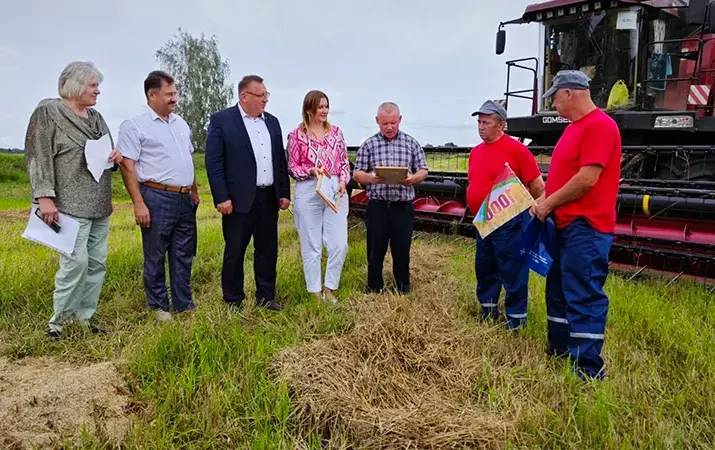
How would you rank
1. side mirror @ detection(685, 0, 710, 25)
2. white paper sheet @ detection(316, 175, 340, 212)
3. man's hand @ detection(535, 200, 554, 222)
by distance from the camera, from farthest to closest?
1. side mirror @ detection(685, 0, 710, 25)
2. white paper sheet @ detection(316, 175, 340, 212)
3. man's hand @ detection(535, 200, 554, 222)

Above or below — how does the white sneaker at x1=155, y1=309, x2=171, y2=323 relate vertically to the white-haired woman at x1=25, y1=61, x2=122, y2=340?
below

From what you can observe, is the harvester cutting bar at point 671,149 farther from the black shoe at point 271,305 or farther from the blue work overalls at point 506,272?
the black shoe at point 271,305

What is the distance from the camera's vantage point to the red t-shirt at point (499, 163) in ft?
12.0

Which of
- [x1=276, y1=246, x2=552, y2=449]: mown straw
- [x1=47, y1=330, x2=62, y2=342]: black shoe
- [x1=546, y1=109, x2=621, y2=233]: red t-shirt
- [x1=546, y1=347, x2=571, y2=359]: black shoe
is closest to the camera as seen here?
[x1=276, y1=246, x2=552, y2=449]: mown straw

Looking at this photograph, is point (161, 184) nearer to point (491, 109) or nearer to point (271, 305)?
point (271, 305)

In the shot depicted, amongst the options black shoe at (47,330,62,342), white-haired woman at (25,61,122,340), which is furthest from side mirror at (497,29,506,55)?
black shoe at (47,330,62,342)

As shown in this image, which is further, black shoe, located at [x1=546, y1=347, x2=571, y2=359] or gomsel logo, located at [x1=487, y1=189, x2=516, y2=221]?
gomsel logo, located at [x1=487, y1=189, x2=516, y2=221]

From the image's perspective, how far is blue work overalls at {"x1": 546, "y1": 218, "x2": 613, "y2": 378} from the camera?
115 inches

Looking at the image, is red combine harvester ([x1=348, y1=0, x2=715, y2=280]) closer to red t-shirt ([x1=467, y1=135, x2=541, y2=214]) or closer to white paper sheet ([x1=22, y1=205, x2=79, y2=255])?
red t-shirt ([x1=467, y1=135, x2=541, y2=214])

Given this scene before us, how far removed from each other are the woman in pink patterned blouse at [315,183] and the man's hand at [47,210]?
64.8 inches

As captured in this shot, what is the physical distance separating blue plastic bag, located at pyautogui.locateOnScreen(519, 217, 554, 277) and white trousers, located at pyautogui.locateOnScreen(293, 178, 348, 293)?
4.96ft

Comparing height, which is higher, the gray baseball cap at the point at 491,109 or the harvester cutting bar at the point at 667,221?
the gray baseball cap at the point at 491,109

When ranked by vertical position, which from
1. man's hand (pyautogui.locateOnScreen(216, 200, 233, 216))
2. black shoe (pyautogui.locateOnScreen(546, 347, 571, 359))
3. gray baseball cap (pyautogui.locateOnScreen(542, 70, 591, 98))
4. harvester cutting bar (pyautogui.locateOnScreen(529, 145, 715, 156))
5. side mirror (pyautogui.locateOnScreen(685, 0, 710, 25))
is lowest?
black shoe (pyautogui.locateOnScreen(546, 347, 571, 359))

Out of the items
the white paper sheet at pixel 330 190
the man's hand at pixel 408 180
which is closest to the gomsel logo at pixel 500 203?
the man's hand at pixel 408 180
